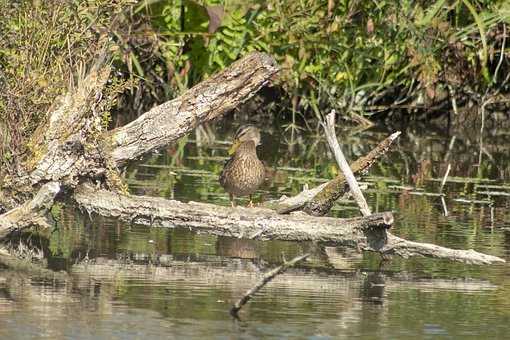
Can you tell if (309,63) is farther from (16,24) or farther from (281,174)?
(16,24)

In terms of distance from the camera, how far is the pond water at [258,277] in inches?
289

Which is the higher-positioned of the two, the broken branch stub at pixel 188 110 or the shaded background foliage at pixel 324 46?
the shaded background foliage at pixel 324 46

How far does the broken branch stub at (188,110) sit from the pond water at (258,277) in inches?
22.6

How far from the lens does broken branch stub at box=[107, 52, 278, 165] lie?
381 inches

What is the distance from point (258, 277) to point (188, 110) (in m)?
1.54

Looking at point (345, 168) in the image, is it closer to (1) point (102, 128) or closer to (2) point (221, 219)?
(2) point (221, 219)

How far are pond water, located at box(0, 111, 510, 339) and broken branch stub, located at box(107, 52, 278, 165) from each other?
575 millimetres

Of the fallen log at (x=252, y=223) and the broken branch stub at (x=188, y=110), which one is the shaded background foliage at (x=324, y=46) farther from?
the fallen log at (x=252, y=223)

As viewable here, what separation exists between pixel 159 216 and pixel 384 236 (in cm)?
142

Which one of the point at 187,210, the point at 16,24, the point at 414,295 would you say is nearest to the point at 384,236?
the point at 414,295

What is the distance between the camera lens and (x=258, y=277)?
870 centimetres

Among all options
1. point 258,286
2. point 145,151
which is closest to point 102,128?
point 145,151

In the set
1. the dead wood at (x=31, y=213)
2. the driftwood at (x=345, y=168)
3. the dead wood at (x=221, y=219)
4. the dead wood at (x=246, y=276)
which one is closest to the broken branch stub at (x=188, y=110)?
Result: the dead wood at (x=221, y=219)

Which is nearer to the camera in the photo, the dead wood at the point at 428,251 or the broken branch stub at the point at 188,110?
the dead wood at the point at 428,251
